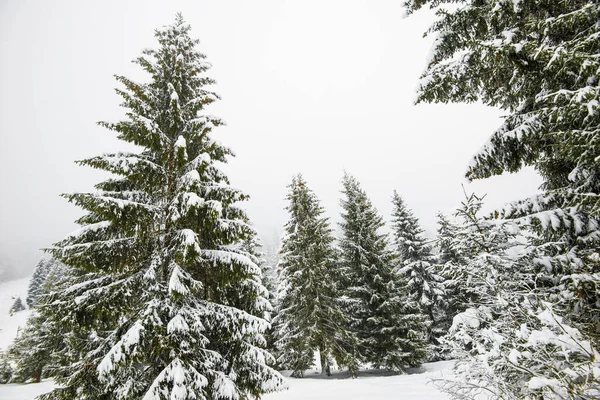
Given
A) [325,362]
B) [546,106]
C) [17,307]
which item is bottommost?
[325,362]

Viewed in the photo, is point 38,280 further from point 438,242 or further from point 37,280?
point 438,242

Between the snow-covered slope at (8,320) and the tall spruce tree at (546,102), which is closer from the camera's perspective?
the tall spruce tree at (546,102)

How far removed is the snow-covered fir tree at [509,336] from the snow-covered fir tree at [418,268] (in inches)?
632

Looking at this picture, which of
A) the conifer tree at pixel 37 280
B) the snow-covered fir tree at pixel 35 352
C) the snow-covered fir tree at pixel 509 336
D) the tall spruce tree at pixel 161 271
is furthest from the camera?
the conifer tree at pixel 37 280

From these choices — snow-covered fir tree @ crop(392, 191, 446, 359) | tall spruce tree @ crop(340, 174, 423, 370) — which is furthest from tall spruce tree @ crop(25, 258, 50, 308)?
snow-covered fir tree @ crop(392, 191, 446, 359)

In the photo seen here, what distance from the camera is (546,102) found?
534 centimetres

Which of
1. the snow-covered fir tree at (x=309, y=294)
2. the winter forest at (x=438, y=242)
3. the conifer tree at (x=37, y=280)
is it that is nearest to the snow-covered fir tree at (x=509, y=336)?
the winter forest at (x=438, y=242)

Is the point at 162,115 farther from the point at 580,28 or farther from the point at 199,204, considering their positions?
the point at 580,28

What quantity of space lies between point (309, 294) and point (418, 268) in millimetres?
10548

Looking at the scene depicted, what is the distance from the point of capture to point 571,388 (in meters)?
2.57

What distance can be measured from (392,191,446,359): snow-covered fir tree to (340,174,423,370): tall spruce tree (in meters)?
3.58

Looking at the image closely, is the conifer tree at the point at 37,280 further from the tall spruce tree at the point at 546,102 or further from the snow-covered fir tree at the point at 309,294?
the tall spruce tree at the point at 546,102

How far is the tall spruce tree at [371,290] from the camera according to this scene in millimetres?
15352

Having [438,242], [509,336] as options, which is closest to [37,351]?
[438,242]
